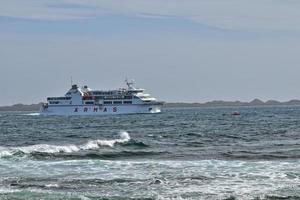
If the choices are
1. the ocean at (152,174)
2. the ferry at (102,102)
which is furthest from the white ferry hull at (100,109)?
the ocean at (152,174)

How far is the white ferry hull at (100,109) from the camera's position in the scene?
501 ft

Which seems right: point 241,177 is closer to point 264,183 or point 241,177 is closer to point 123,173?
point 264,183

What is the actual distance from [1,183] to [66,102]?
137825 mm

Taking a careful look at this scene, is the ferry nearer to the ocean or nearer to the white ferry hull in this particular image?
the white ferry hull

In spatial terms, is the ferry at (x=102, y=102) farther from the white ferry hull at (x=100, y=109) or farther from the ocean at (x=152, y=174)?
the ocean at (x=152, y=174)

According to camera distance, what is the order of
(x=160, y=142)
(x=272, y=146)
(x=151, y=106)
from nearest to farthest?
(x=272, y=146)
(x=160, y=142)
(x=151, y=106)

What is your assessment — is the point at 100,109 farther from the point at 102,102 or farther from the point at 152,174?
the point at 152,174

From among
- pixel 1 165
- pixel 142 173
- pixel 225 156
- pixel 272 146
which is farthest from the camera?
pixel 272 146

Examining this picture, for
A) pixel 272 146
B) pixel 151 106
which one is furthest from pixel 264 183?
pixel 151 106

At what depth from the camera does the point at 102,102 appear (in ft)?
516

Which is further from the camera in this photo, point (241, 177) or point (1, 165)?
point (1, 165)

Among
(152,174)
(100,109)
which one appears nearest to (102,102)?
(100,109)

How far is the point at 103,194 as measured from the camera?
2223cm

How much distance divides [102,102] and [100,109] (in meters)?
1.83
